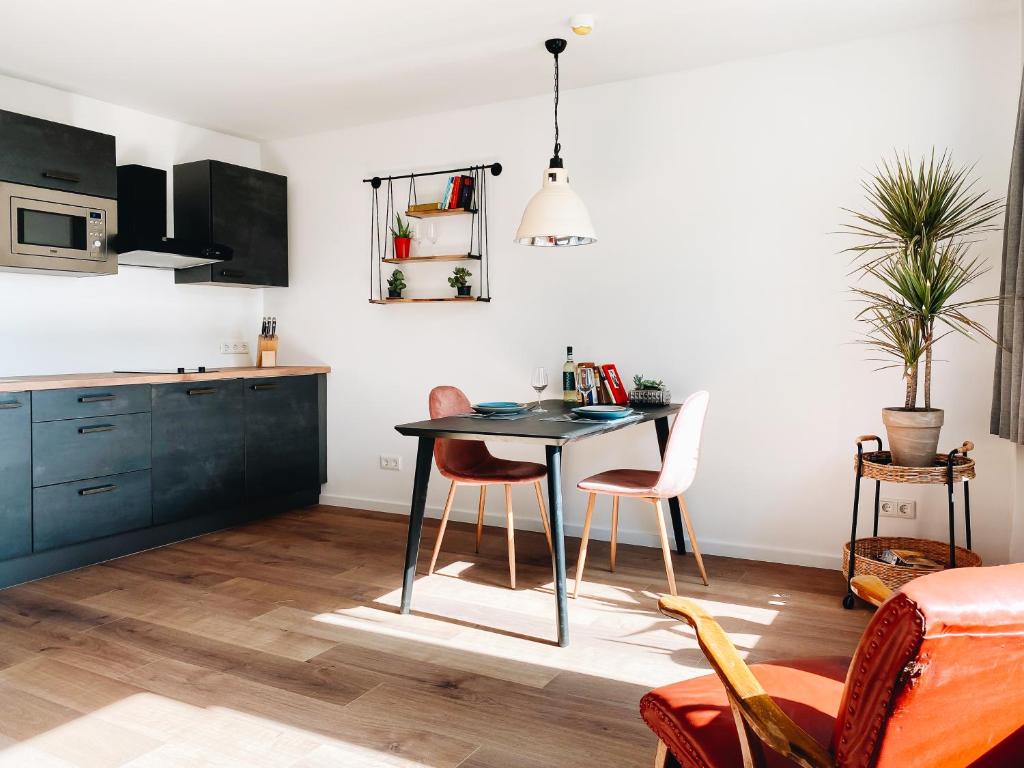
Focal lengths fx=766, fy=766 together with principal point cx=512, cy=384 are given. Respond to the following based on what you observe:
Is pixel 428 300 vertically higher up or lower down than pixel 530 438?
higher up

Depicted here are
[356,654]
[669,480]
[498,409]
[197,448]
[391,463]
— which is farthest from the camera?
[391,463]

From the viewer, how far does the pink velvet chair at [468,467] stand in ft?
11.3

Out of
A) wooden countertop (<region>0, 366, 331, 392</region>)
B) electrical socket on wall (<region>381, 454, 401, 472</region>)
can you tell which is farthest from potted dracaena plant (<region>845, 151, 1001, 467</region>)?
wooden countertop (<region>0, 366, 331, 392</region>)

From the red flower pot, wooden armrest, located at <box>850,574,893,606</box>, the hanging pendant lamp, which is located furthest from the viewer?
the red flower pot

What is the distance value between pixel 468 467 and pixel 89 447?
185 cm

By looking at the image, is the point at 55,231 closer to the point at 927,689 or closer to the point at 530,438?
the point at 530,438

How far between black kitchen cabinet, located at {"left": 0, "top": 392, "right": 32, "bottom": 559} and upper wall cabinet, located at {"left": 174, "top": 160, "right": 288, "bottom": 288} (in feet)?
5.12

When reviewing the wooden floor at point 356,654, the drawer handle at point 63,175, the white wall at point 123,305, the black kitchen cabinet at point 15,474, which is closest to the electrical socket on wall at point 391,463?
the wooden floor at point 356,654

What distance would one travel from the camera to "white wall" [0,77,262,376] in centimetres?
406

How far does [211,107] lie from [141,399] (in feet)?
6.01

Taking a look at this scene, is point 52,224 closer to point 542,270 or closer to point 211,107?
point 211,107

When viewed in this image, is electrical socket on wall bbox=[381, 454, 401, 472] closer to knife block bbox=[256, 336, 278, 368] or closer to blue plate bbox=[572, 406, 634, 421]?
knife block bbox=[256, 336, 278, 368]

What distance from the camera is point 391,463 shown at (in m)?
5.00

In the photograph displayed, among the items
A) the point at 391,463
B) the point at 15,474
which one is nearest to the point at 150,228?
the point at 15,474
